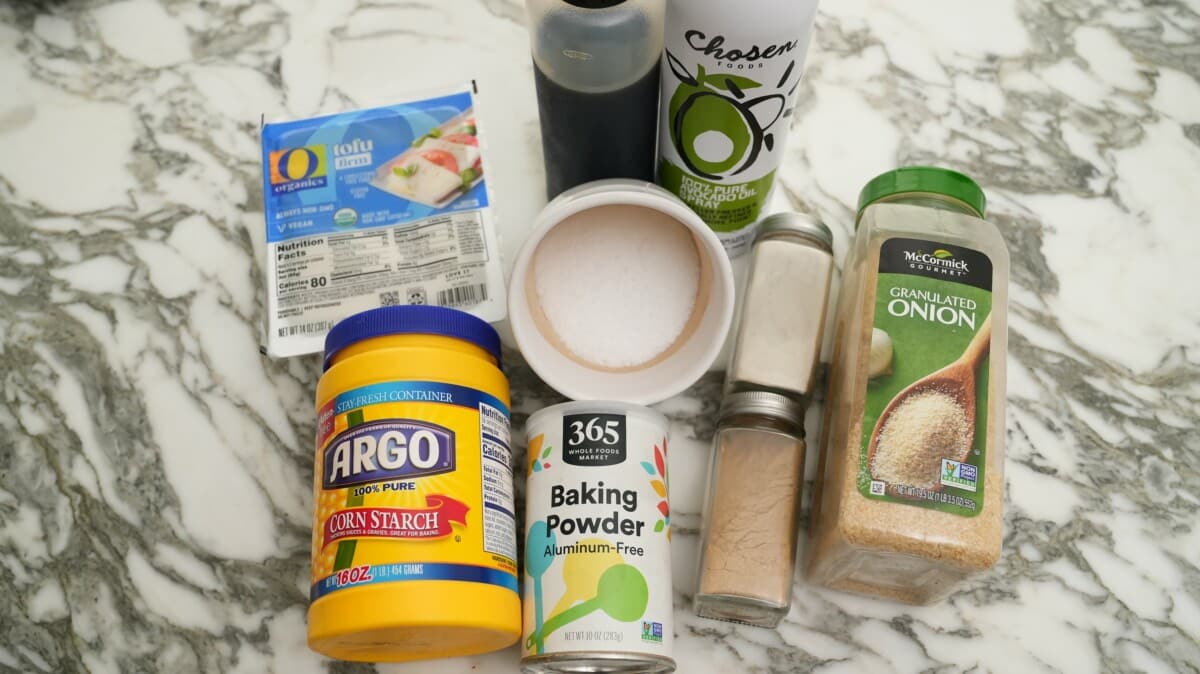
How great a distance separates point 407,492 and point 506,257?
28 cm

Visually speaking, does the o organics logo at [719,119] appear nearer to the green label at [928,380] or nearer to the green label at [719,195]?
the green label at [719,195]

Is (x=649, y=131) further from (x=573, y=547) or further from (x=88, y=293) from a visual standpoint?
(x=88, y=293)

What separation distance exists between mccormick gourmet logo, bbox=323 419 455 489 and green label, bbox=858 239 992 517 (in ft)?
0.96

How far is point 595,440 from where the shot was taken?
2.20ft

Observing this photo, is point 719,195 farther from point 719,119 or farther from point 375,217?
point 375,217

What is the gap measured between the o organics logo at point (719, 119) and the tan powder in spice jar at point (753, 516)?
22cm

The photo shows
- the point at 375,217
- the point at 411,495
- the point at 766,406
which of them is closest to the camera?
the point at 411,495

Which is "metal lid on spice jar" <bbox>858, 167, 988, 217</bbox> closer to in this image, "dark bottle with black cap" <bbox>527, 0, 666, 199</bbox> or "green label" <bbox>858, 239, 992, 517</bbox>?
"green label" <bbox>858, 239, 992, 517</bbox>

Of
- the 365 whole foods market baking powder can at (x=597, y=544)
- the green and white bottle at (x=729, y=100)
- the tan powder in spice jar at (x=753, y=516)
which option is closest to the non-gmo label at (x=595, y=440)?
the 365 whole foods market baking powder can at (x=597, y=544)

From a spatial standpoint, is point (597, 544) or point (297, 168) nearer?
point (597, 544)

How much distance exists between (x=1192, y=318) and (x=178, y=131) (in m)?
0.98

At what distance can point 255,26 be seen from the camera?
94 cm

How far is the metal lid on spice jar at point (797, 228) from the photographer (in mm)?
765

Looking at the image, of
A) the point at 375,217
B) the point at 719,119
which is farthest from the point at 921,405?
the point at 375,217
